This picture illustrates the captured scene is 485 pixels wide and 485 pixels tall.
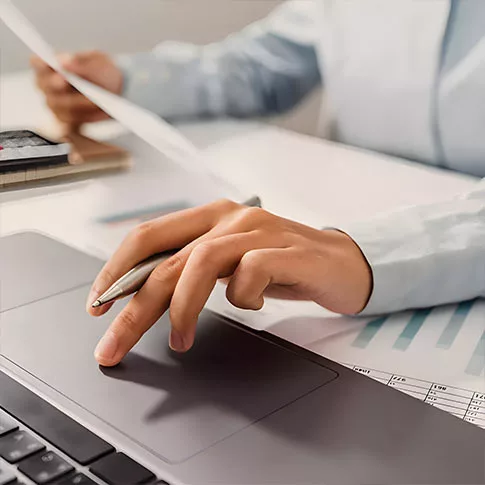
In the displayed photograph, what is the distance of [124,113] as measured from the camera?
834mm

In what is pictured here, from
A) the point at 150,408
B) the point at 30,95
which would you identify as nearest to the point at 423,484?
the point at 150,408

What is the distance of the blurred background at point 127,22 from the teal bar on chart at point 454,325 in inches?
14.0

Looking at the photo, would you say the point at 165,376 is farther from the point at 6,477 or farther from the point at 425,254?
the point at 425,254

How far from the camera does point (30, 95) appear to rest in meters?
0.75

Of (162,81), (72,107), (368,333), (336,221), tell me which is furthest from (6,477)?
(162,81)

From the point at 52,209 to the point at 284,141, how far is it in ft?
0.99

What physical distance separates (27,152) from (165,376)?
28 centimetres

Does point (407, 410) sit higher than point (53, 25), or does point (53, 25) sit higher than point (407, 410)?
point (53, 25)

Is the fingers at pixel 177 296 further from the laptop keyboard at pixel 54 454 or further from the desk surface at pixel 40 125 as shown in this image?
the desk surface at pixel 40 125

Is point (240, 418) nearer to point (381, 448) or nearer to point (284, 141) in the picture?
point (381, 448)

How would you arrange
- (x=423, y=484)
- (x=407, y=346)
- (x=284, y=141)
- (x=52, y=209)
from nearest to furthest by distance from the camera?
(x=423, y=484) < (x=407, y=346) < (x=52, y=209) < (x=284, y=141)

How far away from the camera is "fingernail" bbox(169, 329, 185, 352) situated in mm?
449

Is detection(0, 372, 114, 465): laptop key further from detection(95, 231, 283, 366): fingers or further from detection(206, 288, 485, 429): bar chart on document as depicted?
detection(206, 288, 485, 429): bar chart on document

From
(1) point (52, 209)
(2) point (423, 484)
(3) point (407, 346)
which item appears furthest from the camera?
(1) point (52, 209)
